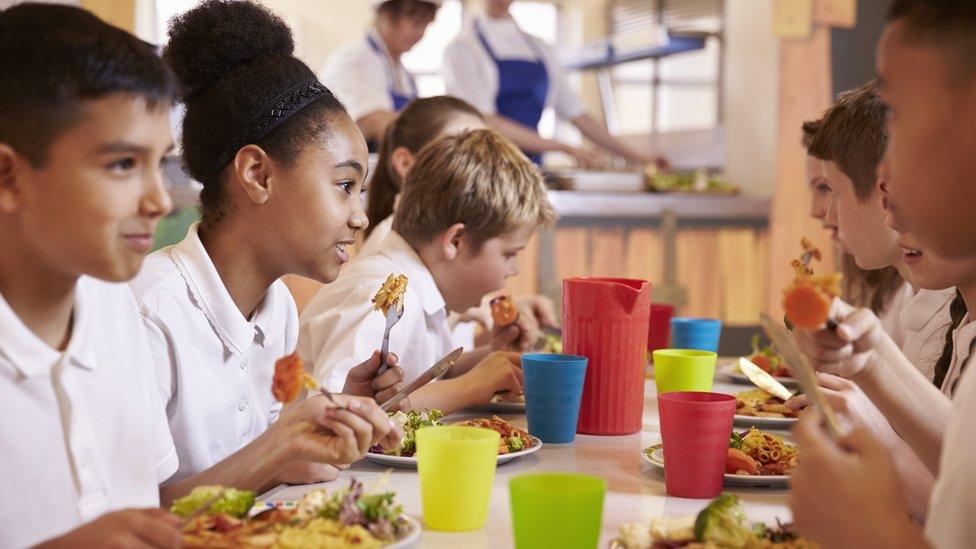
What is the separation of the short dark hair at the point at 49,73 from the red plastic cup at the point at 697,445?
787mm

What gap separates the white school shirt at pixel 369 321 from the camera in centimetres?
193

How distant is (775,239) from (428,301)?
10.1 ft

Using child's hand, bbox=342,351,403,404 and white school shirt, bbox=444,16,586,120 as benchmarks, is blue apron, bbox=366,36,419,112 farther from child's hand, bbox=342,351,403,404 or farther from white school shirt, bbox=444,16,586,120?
child's hand, bbox=342,351,403,404

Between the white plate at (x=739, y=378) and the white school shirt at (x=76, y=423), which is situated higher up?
the white school shirt at (x=76, y=423)

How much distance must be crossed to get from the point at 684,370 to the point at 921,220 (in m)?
0.90

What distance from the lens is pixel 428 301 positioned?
2340 millimetres

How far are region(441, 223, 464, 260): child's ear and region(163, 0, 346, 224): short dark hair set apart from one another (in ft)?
1.74

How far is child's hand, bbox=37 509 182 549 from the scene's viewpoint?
939 mm

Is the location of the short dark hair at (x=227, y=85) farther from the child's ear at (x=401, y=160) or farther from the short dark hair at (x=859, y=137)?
the child's ear at (x=401, y=160)

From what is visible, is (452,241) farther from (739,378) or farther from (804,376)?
(804,376)

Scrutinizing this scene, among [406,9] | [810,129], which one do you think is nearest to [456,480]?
[810,129]

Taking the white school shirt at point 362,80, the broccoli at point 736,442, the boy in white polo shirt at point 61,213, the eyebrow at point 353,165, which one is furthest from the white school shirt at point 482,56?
the boy in white polo shirt at point 61,213

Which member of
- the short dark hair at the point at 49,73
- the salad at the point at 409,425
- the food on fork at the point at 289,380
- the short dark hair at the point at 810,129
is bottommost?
the salad at the point at 409,425

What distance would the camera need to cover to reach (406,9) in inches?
183
